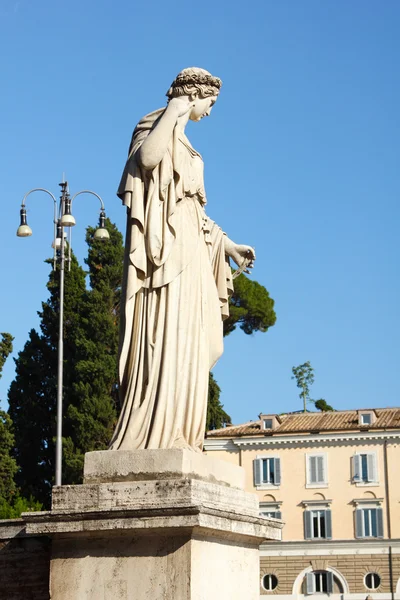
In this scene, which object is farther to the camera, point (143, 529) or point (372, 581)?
point (372, 581)

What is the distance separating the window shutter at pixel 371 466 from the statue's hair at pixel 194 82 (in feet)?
170

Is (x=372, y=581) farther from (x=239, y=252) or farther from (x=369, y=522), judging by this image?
(x=239, y=252)

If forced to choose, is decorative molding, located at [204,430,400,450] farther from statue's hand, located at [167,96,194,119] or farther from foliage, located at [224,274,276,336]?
statue's hand, located at [167,96,194,119]

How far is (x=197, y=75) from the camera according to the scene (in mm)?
8773

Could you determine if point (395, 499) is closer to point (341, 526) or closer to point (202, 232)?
point (341, 526)

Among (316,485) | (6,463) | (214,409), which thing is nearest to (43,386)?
(6,463)

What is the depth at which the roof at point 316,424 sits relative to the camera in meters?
60.2

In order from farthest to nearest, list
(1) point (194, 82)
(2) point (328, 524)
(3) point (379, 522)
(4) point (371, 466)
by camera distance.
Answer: (2) point (328, 524) → (4) point (371, 466) → (3) point (379, 522) → (1) point (194, 82)

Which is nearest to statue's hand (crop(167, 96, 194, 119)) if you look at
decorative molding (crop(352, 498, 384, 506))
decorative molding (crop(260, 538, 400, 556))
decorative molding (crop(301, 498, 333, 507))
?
decorative molding (crop(260, 538, 400, 556))

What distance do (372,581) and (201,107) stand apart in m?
53.2

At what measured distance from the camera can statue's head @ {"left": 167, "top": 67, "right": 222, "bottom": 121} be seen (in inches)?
346

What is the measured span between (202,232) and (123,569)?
265cm

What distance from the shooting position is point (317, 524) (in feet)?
196

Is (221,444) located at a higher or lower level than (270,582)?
higher
